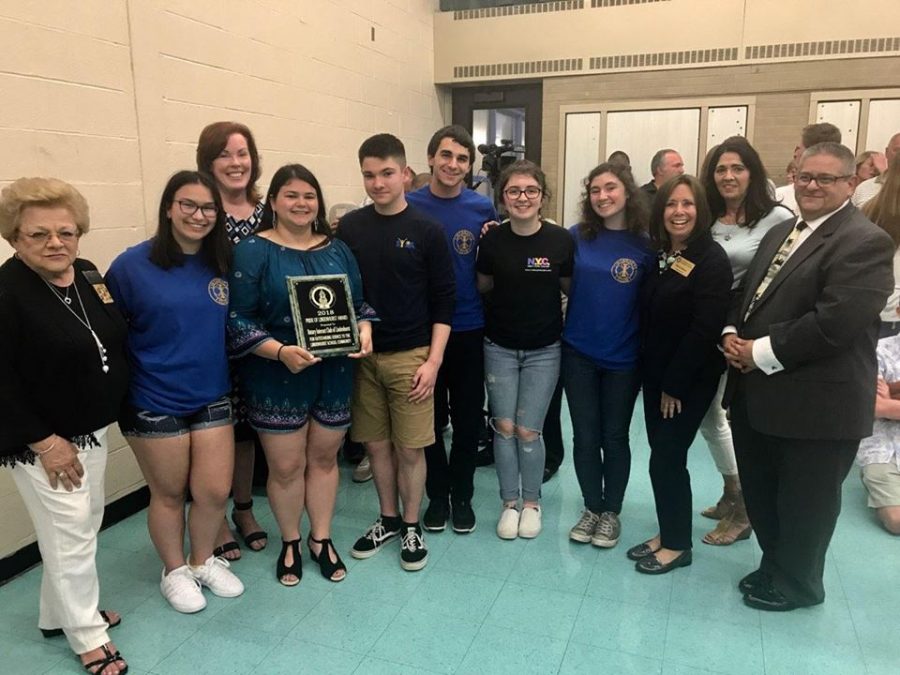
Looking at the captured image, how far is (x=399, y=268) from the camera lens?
232cm

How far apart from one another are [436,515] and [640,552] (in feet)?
2.75

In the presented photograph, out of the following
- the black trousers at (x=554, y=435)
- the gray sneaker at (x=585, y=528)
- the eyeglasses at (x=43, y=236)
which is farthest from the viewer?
the black trousers at (x=554, y=435)

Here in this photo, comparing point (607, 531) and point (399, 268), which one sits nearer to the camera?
point (399, 268)

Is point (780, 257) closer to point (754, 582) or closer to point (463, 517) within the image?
point (754, 582)

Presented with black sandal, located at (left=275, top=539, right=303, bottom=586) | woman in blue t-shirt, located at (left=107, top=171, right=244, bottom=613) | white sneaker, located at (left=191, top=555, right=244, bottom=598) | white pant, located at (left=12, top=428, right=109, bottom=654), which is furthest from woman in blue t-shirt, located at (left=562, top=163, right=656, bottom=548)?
white pant, located at (left=12, top=428, right=109, bottom=654)

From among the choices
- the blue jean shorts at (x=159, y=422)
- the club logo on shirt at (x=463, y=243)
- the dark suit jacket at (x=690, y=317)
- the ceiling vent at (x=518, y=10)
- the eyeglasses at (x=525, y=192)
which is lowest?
the blue jean shorts at (x=159, y=422)

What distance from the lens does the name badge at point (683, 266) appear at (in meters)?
2.16

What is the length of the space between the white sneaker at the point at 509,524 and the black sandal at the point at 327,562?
659 millimetres

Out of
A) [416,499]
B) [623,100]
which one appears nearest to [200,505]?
[416,499]

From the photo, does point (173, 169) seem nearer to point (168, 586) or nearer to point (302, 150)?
point (302, 150)

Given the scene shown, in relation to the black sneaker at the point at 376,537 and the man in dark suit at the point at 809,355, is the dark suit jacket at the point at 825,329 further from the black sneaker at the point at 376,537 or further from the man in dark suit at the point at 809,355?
the black sneaker at the point at 376,537

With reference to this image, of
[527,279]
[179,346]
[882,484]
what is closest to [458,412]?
[527,279]

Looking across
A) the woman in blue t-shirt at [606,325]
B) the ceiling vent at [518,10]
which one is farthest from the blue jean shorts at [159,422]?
the ceiling vent at [518,10]

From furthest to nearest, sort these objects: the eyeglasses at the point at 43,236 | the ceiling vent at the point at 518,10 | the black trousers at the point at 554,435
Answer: the ceiling vent at the point at 518,10
the black trousers at the point at 554,435
the eyeglasses at the point at 43,236
